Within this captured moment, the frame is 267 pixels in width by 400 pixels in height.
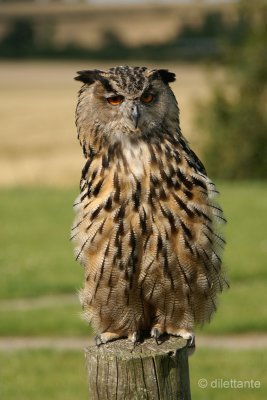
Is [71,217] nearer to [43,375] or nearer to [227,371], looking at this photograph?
[43,375]

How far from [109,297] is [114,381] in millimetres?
990

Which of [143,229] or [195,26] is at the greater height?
[195,26]

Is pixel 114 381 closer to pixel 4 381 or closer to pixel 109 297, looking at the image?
pixel 109 297

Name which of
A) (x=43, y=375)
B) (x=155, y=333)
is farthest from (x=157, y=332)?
(x=43, y=375)

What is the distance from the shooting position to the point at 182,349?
367 cm

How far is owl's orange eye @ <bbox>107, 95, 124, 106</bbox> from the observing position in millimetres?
4289

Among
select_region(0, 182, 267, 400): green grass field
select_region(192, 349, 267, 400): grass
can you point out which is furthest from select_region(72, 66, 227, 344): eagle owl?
select_region(192, 349, 267, 400): grass

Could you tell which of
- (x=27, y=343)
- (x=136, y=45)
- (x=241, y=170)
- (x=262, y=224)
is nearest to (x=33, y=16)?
(x=136, y=45)

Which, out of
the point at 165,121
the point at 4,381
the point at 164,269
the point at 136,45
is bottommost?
the point at 4,381

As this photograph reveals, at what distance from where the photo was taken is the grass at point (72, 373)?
749 centimetres

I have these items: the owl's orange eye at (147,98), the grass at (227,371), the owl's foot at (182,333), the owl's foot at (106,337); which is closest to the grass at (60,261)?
the grass at (227,371)

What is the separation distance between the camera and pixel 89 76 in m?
4.35

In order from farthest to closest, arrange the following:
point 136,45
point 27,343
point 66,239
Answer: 1. point 136,45
2. point 66,239
3. point 27,343

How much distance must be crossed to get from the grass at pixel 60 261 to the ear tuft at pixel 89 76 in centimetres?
381
